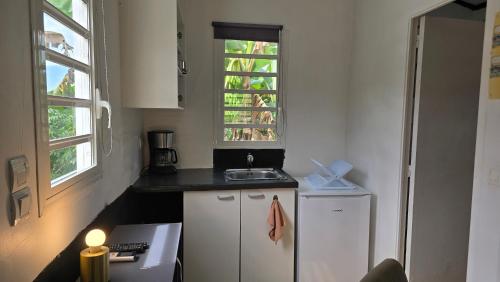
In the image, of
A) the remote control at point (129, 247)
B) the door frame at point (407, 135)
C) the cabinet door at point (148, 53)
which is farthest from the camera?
the door frame at point (407, 135)

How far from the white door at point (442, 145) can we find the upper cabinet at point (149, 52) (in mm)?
1666

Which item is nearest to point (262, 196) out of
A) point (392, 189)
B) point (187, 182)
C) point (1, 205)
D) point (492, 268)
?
point (187, 182)

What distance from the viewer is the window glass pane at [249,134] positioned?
279 cm

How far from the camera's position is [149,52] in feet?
6.34

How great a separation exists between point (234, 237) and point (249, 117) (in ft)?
3.64

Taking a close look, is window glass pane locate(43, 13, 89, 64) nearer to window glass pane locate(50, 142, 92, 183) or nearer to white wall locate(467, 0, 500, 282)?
window glass pane locate(50, 142, 92, 183)

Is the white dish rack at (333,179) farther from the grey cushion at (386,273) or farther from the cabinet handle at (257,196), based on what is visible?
the grey cushion at (386,273)

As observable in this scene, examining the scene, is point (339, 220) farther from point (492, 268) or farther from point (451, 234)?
point (492, 268)

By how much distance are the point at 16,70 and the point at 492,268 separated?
2165 millimetres

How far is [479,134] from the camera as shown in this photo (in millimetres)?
1563

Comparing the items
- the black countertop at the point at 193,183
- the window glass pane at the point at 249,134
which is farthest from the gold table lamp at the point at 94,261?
the window glass pane at the point at 249,134

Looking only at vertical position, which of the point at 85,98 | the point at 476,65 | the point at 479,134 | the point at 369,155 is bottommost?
the point at 369,155

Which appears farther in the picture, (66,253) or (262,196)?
(262,196)

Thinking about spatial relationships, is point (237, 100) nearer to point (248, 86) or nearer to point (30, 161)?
point (248, 86)
